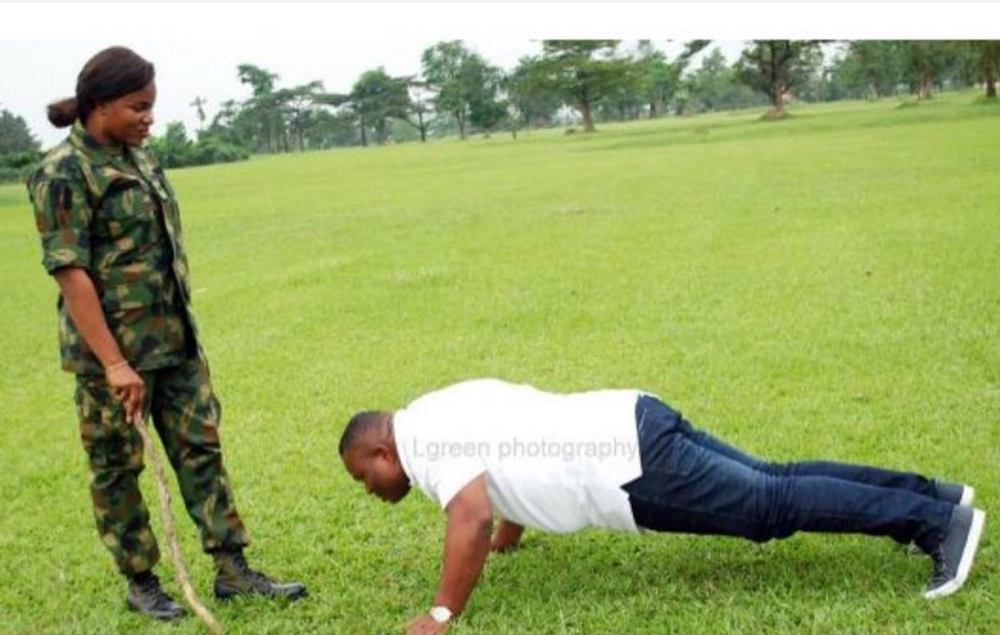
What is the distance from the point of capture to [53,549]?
4.44 meters

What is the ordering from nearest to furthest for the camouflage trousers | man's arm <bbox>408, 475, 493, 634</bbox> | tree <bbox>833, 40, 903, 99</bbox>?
man's arm <bbox>408, 475, 493, 634</bbox> → the camouflage trousers → tree <bbox>833, 40, 903, 99</bbox>

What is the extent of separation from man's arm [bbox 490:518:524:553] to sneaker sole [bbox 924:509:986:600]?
1.44 meters

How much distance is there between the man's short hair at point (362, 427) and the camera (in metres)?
3.40

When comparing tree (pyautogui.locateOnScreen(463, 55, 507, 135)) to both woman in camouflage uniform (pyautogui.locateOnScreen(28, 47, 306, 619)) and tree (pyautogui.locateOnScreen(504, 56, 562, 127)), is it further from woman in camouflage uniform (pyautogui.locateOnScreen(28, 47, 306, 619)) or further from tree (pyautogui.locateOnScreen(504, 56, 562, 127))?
tree (pyautogui.locateOnScreen(504, 56, 562, 127))

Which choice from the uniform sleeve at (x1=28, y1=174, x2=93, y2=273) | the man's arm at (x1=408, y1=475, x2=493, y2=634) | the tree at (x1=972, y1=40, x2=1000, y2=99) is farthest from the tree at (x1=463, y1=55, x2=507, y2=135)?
the tree at (x1=972, y1=40, x2=1000, y2=99)

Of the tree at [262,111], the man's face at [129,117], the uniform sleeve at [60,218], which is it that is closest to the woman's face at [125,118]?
the man's face at [129,117]

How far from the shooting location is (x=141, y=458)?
12.0ft

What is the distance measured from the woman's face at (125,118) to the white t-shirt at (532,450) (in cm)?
125

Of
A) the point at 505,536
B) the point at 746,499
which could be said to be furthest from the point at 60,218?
the point at 746,499

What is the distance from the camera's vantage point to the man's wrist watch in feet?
10.7

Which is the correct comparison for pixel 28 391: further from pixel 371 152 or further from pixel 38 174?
pixel 371 152

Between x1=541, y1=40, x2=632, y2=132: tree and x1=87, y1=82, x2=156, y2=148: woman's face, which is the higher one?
x1=541, y1=40, x2=632, y2=132: tree

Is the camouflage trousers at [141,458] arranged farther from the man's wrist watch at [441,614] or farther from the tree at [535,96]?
the tree at [535,96]

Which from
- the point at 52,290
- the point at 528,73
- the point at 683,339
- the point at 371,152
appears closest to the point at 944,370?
the point at 683,339
